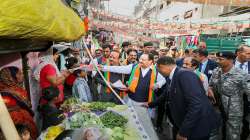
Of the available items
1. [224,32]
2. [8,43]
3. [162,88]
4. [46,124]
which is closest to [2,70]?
[46,124]

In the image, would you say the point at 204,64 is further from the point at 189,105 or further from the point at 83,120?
the point at 83,120

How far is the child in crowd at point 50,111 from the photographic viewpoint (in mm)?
4164

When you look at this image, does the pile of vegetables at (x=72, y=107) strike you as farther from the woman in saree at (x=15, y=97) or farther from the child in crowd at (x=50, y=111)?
the woman in saree at (x=15, y=97)

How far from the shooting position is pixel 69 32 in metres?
2.44

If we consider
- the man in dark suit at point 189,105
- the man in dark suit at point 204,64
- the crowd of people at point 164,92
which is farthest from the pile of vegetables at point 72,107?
the man in dark suit at point 204,64

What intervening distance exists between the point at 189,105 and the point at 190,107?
3 cm

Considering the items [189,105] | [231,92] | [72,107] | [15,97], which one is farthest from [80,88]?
[231,92]

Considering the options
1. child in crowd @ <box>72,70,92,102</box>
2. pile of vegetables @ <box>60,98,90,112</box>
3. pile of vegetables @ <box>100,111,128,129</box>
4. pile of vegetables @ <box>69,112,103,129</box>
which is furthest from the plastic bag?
child in crowd @ <box>72,70,92,102</box>

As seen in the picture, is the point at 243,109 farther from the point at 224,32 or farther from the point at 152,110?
the point at 224,32

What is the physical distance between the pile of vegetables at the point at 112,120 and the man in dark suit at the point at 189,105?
772 mm

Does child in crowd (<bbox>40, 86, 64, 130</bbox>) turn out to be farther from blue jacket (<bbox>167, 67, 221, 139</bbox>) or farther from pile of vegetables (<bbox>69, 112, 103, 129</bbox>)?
blue jacket (<bbox>167, 67, 221, 139</bbox>)

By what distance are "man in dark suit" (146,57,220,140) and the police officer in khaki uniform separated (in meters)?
0.75

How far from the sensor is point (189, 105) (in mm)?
4074

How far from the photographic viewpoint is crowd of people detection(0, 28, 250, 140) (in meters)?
3.62
